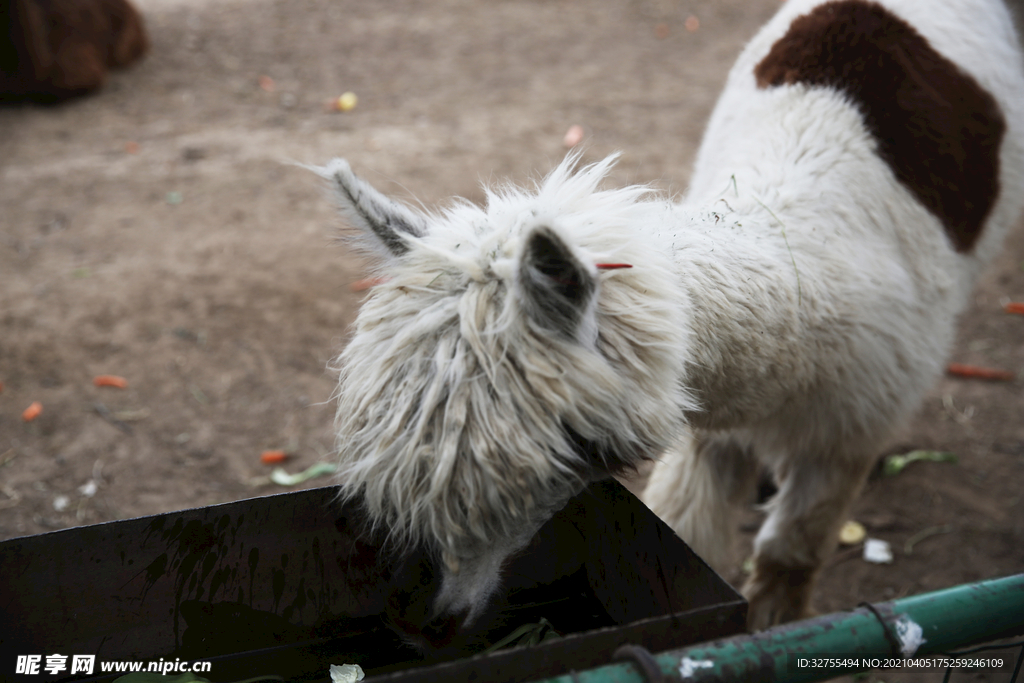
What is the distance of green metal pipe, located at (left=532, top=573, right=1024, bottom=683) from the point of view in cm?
103

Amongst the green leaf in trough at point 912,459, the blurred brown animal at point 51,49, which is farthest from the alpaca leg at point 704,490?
the blurred brown animal at point 51,49

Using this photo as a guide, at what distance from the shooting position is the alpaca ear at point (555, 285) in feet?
3.91

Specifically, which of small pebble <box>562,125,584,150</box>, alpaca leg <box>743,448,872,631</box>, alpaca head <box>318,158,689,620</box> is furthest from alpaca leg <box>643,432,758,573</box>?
small pebble <box>562,125,584,150</box>

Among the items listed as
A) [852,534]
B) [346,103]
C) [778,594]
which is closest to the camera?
[778,594]

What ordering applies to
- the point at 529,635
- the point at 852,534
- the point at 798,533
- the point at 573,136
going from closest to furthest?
the point at 529,635 < the point at 798,533 < the point at 852,534 < the point at 573,136

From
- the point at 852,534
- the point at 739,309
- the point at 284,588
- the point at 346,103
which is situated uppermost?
the point at 739,309

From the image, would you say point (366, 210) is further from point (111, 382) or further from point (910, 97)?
point (111, 382)

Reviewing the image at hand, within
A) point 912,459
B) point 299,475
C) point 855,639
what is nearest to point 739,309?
point 855,639

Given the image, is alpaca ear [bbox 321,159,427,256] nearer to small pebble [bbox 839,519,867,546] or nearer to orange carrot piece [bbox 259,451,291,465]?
orange carrot piece [bbox 259,451,291,465]

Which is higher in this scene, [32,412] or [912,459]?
[912,459]

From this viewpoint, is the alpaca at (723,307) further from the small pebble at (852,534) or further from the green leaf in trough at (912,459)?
the green leaf in trough at (912,459)

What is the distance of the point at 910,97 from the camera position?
2.29 meters

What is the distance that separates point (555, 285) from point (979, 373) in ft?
12.3

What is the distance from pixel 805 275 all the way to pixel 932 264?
0.64 meters
